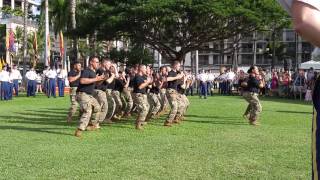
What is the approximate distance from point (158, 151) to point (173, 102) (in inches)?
223

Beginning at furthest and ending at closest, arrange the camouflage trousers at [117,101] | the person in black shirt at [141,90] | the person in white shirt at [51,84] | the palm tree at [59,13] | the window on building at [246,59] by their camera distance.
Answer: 1. the window on building at [246,59]
2. the palm tree at [59,13]
3. the person in white shirt at [51,84]
4. the camouflage trousers at [117,101]
5. the person in black shirt at [141,90]

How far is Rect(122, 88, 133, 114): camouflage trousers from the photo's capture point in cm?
1684

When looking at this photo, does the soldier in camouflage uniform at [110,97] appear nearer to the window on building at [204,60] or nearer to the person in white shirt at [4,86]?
the person in white shirt at [4,86]

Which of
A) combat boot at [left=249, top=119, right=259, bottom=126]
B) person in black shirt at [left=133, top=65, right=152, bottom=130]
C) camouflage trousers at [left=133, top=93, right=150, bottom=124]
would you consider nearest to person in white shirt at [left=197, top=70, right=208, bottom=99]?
combat boot at [left=249, top=119, right=259, bottom=126]

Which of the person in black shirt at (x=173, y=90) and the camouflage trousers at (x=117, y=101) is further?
the camouflage trousers at (x=117, y=101)

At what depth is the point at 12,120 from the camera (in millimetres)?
15609

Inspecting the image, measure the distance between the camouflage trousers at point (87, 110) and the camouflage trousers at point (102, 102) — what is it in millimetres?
1083

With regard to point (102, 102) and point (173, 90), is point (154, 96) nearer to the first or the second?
point (173, 90)

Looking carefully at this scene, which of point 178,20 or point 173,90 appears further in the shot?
point 178,20

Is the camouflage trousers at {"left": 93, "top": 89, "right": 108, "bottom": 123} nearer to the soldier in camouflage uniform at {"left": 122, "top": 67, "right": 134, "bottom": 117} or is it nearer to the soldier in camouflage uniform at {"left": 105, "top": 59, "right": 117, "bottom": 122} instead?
the soldier in camouflage uniform at {"left": 105, "top": 59, "right": 117, "bottom": 122}

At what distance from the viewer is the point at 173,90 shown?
15422 mm

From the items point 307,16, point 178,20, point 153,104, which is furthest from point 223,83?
point 307,16

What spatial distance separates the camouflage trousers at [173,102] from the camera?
1478 cm

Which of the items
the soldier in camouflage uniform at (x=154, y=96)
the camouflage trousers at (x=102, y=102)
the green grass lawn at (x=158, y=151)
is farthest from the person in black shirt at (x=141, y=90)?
the soldier in camouflage uniform at (x=154, y=96)
